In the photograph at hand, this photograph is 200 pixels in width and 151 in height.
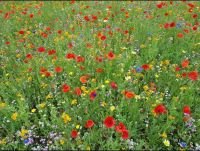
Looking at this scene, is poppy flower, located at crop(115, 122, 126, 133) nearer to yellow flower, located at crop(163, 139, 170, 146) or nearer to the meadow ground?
the meadow ground

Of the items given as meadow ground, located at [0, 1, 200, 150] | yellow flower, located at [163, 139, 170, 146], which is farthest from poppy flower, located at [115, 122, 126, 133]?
yellow flower, located at [163, 139, 170, 146]

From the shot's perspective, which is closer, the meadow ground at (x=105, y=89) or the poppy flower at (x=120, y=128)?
the poppy flower at (x=120, y=128)

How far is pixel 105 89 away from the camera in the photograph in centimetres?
398

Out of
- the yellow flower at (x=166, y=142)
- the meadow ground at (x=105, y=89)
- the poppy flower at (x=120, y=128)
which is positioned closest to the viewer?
the poppy flower at (x=120, y=128)

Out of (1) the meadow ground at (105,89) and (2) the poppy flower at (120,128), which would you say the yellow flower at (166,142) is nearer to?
(1) the meadow ground at (105,89)

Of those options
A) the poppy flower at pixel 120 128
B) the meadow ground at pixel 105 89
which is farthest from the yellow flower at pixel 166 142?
the poppy flower at pixel 120 128

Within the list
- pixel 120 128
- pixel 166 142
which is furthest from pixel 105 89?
pixel 166 142

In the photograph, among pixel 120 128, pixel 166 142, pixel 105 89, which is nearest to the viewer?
pixel 120 128

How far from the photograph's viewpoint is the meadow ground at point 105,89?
3393mm

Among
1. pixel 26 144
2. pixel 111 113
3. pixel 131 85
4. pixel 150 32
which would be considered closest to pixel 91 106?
pixel 111 113

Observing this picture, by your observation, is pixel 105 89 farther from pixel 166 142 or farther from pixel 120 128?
pixel 166 142

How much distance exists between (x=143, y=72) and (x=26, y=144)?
2115mm

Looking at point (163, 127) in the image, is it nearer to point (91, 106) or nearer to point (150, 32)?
point (91, 106)

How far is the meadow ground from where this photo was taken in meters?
3.39
